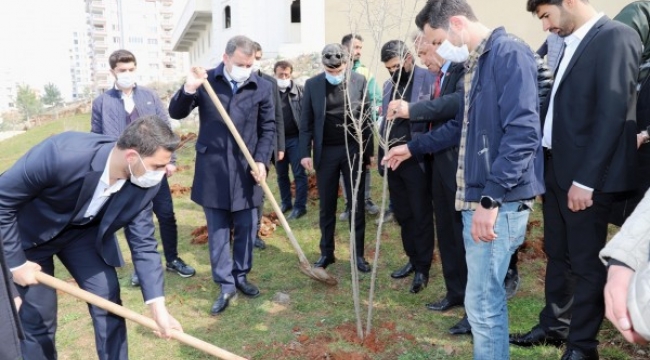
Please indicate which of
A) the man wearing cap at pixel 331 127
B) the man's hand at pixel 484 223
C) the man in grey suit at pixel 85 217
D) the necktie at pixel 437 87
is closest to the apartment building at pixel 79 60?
the man wearing cap at pixel 331 127

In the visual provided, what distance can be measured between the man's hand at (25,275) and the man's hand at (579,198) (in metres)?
3.00

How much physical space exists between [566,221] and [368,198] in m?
3.83

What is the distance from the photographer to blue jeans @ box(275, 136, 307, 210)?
270 inches

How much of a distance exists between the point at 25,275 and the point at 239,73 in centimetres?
231

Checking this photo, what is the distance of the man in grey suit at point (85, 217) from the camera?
102 inches

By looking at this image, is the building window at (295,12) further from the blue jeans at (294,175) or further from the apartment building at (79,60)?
the apartment building at (79,60)

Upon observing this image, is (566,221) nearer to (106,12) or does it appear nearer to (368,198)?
(368,198)

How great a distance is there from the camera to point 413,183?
173 inches

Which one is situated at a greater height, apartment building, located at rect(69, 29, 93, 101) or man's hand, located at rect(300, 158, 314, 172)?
apartment building, located at rect(69, 29, 93, 101)

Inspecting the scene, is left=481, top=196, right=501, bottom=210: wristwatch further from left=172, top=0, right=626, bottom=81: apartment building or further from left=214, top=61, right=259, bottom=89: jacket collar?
left=172, top=0, right=626, bottom=81: apartment building

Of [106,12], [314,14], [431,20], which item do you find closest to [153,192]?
[431,20]

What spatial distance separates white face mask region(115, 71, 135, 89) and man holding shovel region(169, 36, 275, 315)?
2.94 feet

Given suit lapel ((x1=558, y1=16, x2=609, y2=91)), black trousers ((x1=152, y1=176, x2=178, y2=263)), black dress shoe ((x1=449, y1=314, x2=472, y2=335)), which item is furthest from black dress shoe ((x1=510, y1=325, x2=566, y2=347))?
black trousers ((x1=152, y1=176, x2=178, y2=263))

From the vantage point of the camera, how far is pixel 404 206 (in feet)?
15.3
